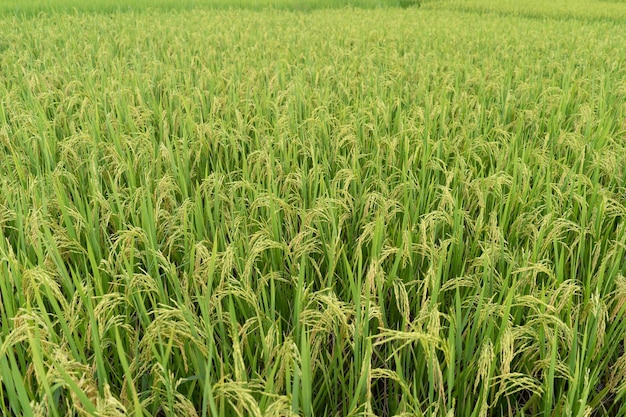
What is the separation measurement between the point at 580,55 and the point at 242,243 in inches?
187

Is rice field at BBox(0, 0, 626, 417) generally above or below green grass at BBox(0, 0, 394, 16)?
below

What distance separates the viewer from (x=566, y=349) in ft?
3.86

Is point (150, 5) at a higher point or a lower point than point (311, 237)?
higher

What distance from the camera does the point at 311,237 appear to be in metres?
1.54

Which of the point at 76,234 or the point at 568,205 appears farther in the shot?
the point at 568,205

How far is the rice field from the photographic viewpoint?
1009 millimetres

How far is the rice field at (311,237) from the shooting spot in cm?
101

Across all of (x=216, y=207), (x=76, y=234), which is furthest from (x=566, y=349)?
(x=76, y=234)

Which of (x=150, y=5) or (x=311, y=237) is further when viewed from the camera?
(x=150, y=5)

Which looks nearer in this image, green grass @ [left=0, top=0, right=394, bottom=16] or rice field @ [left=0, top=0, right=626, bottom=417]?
rice field @ [left=0, top=0, right=626, bottom=417]

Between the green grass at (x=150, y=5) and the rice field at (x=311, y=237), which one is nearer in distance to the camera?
the rice field at (x=311, y=237)

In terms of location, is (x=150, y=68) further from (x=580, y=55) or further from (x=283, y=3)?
(x=283, y=3)

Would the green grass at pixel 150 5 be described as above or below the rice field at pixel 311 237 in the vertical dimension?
above

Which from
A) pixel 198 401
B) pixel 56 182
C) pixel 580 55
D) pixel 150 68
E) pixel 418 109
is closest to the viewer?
pixel 198 401
